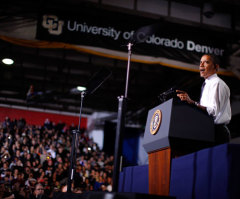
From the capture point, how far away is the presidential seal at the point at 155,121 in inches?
95.0

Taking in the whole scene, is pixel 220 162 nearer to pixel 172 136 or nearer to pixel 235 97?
pixel 172 136

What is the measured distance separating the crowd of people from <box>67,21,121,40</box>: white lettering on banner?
12.9 feet

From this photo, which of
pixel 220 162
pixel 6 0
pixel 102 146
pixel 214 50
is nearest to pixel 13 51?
pixel 6 0

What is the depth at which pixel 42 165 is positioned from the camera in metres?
10.3

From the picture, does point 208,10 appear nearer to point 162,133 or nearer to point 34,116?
point 162,133

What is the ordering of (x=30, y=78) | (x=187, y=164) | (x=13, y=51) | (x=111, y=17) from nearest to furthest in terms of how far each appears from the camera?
(x=187, y=164) < (x=111, y=17) < (x=13, y=51) < (x=30, y=78)

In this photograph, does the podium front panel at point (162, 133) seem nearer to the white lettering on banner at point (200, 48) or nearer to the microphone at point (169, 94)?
the microphone at point (169, 94)

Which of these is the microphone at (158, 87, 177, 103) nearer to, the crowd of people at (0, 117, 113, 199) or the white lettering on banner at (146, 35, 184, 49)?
the white lettering on banner at (146, 35, 184, 49)

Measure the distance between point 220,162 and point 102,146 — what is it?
16283 millimetres

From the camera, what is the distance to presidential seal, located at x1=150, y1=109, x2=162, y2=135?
241 cm

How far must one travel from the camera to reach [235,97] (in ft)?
38.1

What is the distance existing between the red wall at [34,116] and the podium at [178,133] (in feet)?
44.5

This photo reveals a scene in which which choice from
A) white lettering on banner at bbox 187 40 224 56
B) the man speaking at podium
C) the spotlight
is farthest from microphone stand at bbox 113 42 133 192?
the spotlight

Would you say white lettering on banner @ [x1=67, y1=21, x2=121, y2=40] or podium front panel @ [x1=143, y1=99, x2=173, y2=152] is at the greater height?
white lettering on banner @ [x1=67, y1=21, x2=121, y2=40]
